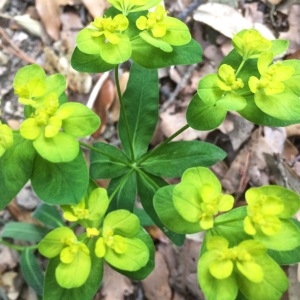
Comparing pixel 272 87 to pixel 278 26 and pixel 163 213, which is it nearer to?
pixel 163 213

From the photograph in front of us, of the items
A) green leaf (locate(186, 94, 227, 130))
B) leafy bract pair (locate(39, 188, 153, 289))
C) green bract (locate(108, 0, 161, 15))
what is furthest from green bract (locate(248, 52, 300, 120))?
leafy bract pair (locate(39, 188, 153, 289))

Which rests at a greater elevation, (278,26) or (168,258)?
(278,26)

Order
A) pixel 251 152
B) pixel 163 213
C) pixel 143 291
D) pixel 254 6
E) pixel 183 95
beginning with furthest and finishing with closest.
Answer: pixel 254 6, pixel 183 95, pixel 251 152, pixel 143 291, pixel 163 213

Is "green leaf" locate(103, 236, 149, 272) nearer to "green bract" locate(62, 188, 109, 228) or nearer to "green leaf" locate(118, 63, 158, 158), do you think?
"green bract" locate(62, 188, 109, 228)

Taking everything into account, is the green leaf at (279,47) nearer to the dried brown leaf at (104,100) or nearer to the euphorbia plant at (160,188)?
the euphorbia plant at (160,188)

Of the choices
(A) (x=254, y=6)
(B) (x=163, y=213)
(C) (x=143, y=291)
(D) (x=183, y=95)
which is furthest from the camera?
(A) (x=254, y=6)

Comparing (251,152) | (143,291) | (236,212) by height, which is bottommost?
(143,291)

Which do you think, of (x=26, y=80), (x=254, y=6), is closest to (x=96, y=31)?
(x=26, y=80)

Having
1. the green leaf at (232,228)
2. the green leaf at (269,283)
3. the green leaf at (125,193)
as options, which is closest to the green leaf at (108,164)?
the green leaf at (125,193)
